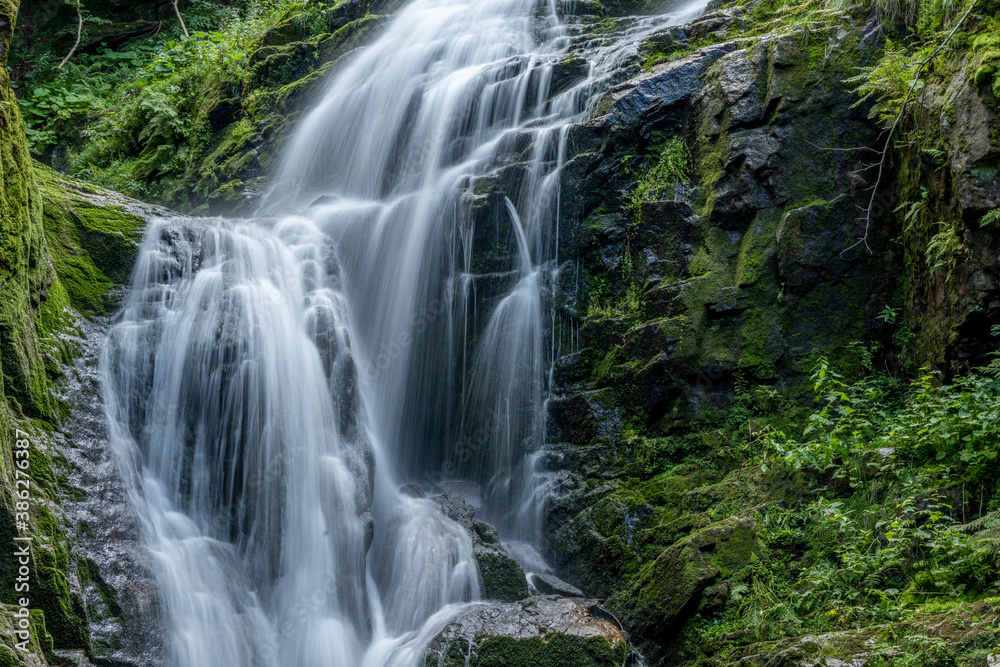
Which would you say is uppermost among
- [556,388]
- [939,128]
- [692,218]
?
[939,128]

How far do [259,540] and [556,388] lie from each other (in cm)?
327

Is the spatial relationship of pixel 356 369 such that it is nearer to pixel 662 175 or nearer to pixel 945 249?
pixel 662 175

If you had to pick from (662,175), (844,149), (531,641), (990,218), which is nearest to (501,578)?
(531,641)

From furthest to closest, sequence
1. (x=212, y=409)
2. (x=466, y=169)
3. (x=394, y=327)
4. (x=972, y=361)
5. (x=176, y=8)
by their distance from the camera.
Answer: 1. (x=176, y=8)
2. (x=466, y=169)
3. (x=394, y=327)
4. (x=212, y=409)
5. (x=972, y=361)

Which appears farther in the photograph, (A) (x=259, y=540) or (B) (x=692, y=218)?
(B) (x=692, y=218)

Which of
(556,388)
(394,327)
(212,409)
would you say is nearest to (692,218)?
(556,388)

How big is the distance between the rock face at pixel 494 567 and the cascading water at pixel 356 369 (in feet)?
0.49

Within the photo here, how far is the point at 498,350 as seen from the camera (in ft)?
26.2

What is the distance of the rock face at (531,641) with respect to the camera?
17.0 feet

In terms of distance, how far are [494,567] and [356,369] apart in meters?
2.66

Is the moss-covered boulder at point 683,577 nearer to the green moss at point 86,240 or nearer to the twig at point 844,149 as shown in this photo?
the twig at point 844,149

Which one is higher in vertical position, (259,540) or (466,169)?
(466,169)

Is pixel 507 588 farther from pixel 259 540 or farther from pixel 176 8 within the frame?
pixel 176 8

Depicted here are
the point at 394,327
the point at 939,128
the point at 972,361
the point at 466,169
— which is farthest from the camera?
the point at 466,169
